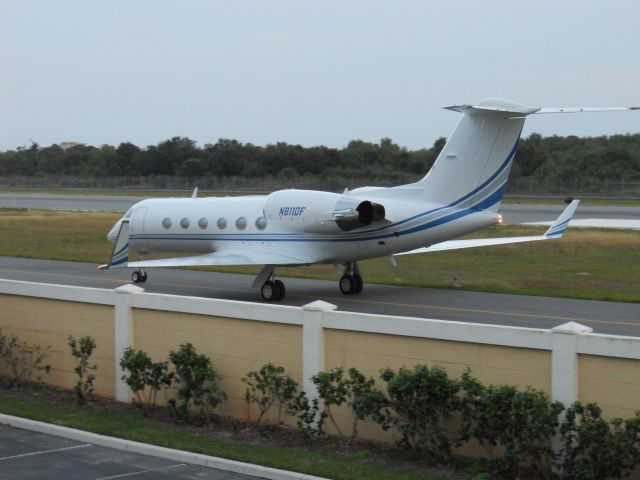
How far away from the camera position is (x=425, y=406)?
39.5 feet

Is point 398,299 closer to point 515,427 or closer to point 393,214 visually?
point 393,214

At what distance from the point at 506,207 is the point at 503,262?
31.1 m

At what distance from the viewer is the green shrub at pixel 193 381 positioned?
14.4 metres

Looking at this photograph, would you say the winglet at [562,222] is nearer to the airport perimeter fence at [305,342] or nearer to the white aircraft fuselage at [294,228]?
the white aircraft fuselage at [294,228]

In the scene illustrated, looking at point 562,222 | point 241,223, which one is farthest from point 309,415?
point 241,223

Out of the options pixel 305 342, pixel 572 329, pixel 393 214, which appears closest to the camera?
pixel 572 329

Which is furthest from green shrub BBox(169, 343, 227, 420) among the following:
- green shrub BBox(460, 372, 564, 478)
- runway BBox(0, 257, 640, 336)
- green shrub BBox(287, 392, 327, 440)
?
runway BBox(0, 257, 640, 336)

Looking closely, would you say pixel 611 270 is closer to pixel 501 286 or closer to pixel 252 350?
pixel 501 286

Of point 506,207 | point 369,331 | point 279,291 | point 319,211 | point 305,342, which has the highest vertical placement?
point 319,211

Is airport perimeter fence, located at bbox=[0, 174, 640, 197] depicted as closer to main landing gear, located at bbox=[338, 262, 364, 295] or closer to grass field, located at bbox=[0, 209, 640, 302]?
grass field, located at bbox=[0, 209, 640, 302]

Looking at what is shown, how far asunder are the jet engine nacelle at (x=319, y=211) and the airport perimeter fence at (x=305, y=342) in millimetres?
10807

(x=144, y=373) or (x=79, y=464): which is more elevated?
(x=144, y=373)

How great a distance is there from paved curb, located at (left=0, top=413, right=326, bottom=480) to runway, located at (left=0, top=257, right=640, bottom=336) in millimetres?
11653

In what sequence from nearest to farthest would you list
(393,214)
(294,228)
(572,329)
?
(572,329), (393,214), (294,228)
